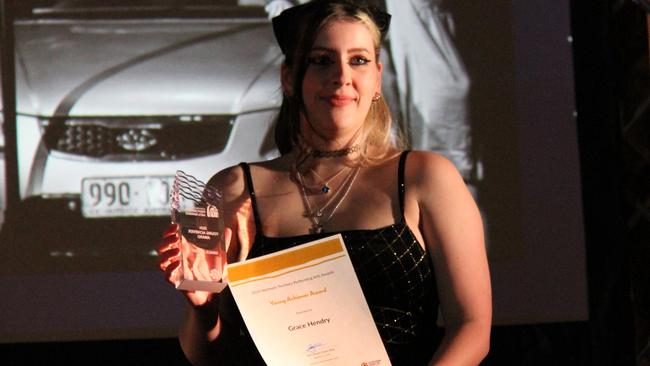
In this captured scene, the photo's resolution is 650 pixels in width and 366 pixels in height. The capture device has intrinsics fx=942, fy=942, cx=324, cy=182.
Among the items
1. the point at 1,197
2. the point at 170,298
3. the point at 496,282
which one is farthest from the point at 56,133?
the point at 496,282

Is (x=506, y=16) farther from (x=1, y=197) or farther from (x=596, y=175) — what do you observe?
(x=1, y=197)

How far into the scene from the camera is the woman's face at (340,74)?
57.4 inches

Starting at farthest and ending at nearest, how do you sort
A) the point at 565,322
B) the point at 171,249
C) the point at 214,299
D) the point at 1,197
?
the point at 565,322
the point at 1,197
the point at 214,299
the point at 171,249

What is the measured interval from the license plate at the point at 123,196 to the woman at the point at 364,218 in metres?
1.54

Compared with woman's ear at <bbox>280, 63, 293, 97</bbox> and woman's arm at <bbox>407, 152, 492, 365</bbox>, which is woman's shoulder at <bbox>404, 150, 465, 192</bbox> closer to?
woman's arm at <bbox>407, 152, 492, 365</bbox>

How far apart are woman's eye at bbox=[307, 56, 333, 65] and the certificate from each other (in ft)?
1.05

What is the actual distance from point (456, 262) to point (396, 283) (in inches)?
3.9

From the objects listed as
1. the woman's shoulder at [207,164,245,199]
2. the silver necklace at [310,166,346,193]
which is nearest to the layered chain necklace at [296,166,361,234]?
the silver necklace at [310,166,346,193]

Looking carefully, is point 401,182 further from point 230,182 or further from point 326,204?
point 230,182

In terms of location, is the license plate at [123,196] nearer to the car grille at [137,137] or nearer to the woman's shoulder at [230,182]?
the car grille at [137,137]

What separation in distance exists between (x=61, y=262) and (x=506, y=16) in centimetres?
169

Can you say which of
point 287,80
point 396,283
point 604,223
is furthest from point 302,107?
point 604,223

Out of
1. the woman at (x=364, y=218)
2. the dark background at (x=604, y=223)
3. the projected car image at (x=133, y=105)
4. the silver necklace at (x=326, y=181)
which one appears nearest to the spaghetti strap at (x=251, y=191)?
the woman at (x=364, y=218)

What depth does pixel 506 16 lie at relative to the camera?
10.4 feet
